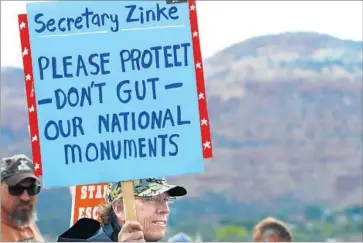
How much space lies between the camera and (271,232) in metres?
6.25

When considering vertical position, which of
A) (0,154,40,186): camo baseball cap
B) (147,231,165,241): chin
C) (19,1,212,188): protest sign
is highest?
(19,1,212,188): protest sign

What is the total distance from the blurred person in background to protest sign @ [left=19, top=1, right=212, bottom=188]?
208 centimetres

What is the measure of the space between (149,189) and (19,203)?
1.52 meters

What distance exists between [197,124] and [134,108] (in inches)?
→ 7.9

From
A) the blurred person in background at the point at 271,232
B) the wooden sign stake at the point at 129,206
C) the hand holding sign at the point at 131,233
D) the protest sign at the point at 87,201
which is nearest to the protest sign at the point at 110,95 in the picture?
the wooden sign stake at the point at 129,206

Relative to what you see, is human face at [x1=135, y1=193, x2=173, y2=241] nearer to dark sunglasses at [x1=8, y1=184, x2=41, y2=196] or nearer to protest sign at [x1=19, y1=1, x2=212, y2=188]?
protest sign at [x1=19, y1=1, x2=212, y2=188]

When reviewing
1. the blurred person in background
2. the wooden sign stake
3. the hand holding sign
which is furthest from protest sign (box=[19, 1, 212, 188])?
the blurred person in background

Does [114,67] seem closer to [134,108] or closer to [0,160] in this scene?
[134,108]

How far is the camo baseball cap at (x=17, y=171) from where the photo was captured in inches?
227

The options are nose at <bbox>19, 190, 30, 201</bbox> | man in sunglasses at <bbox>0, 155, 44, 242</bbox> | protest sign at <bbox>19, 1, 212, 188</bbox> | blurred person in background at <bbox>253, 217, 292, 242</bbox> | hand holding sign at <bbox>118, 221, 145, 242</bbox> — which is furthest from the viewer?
blurred person in background at <bbox>253, 217, 292, 242</bbox>

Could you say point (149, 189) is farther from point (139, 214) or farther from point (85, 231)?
point (85, 231)

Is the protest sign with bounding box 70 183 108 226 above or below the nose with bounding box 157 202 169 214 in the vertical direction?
below

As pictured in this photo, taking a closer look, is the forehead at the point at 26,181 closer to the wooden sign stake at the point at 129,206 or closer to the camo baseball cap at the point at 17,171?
the camo baseball cap at the point at 17,171

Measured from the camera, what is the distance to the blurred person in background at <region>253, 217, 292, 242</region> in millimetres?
6230
